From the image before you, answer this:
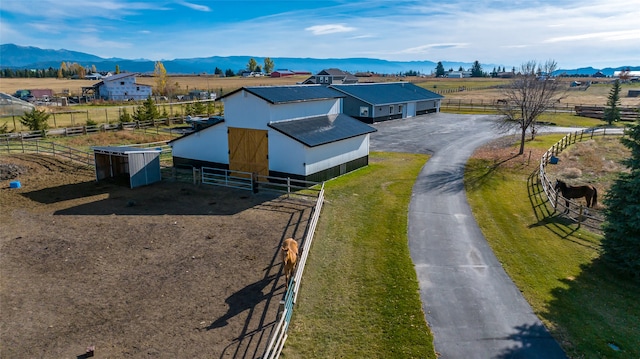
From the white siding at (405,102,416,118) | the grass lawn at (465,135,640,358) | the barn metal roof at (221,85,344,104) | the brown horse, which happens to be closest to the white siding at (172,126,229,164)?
the barn metal roof at (221,85,344,104)

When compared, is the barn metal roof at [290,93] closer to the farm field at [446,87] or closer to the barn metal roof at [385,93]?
the barn metal roof at [385,93]

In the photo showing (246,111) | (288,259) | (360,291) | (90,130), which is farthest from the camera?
(90,130)

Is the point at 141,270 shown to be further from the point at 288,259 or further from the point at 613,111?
the point at 613,111

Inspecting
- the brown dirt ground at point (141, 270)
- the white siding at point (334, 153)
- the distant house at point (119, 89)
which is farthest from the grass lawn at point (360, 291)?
the distant house at point (119, 89)

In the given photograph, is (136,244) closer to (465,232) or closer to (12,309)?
(12,309)

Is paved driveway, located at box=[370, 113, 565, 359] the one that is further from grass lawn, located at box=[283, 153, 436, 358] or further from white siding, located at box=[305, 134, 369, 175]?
→ white siding, located at box=[305, 134, 369, 175]

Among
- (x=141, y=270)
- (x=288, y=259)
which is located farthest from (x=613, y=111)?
(x=141, y=270)
